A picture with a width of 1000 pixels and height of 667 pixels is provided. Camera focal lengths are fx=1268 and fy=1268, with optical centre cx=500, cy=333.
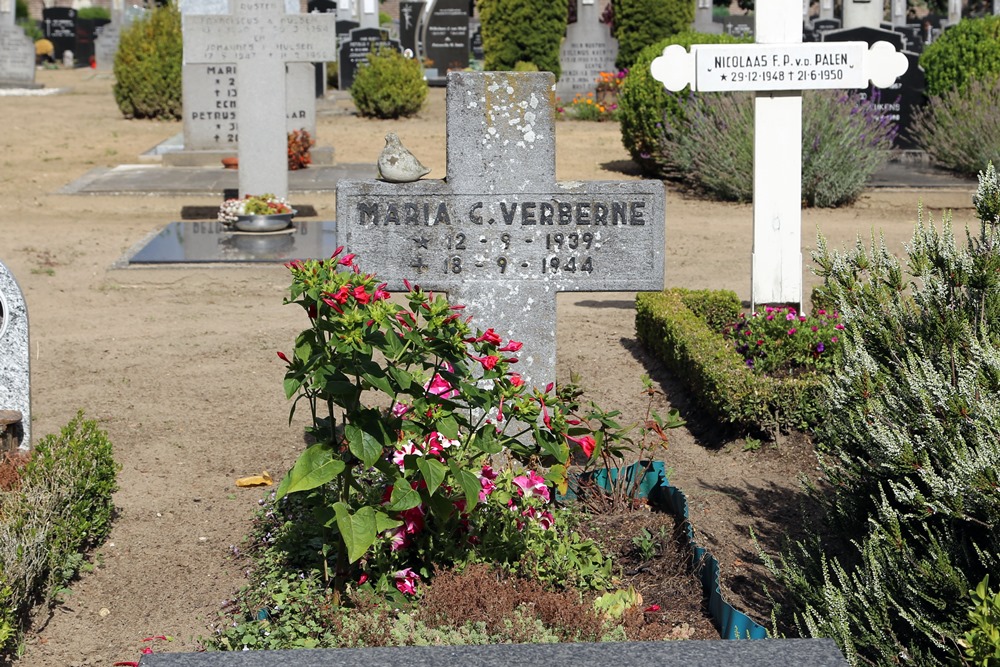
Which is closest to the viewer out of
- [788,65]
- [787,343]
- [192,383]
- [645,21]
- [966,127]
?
[787,343]

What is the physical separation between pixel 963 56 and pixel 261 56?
8.98m

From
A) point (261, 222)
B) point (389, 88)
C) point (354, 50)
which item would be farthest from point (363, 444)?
point (354, 50)

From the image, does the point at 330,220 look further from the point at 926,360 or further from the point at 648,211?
the point at 926,360

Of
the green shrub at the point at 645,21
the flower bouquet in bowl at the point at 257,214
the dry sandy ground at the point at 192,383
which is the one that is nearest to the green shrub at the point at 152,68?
the dry sandy ground at the point at 192,383

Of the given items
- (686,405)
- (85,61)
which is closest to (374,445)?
(686,405)

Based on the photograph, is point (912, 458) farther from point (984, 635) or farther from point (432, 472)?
point (432, 472)

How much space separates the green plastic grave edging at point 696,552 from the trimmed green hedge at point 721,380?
0.65 meters

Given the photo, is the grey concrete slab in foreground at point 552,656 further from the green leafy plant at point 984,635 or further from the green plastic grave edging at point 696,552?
the green plastic grave edging at point 696,552

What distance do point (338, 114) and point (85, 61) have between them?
20.5 m

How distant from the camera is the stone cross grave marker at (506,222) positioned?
4695mm

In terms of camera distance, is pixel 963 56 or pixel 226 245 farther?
pixel 963 56

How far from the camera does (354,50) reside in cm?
2717

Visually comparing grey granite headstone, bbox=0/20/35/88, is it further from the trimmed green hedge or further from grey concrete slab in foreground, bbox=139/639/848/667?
grey concrete slab in foreground, bbox=139/639/848/667

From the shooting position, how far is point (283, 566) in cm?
392
